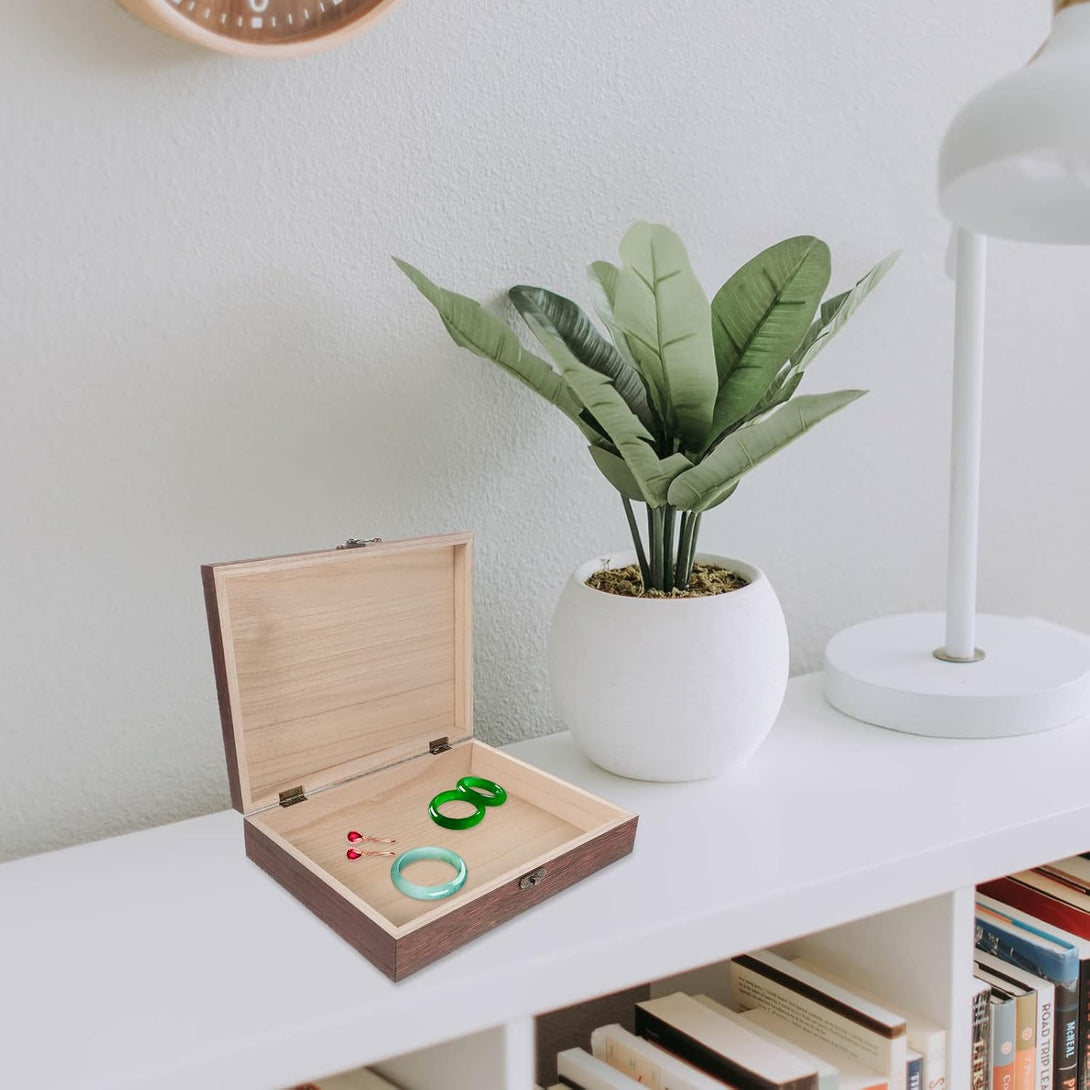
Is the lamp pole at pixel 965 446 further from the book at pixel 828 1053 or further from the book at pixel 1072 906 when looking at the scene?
the book at pixel 828 1053

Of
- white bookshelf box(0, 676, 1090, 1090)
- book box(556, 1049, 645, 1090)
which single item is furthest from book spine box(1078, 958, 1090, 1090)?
book box(556, 1049, 645, 1090)

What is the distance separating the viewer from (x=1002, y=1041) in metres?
0.87

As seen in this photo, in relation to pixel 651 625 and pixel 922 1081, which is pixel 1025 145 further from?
pixel 922 1081

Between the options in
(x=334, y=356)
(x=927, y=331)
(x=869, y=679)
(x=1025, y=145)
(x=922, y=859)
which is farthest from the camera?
(x=927, y=331)

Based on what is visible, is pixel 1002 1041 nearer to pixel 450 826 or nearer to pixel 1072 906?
pixel 1072 906

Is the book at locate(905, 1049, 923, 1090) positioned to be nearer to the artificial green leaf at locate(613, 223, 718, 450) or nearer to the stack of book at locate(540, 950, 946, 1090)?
the stack of book at locate(540, 950, 946, 1090)

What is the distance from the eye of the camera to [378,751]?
850mm

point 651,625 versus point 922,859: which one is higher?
point 651,625

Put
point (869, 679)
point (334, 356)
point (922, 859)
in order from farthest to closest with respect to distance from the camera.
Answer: point (869, 679)
point (334, 356)
point (922, 859)

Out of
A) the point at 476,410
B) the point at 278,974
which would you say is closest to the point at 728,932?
the point at 278,974

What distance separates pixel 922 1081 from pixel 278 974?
481 mm

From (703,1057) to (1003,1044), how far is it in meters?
0.26

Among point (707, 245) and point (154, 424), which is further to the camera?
point (707, 245)

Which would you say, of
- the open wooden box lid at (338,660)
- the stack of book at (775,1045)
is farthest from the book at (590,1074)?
the open wooden box lid at (338,660)
